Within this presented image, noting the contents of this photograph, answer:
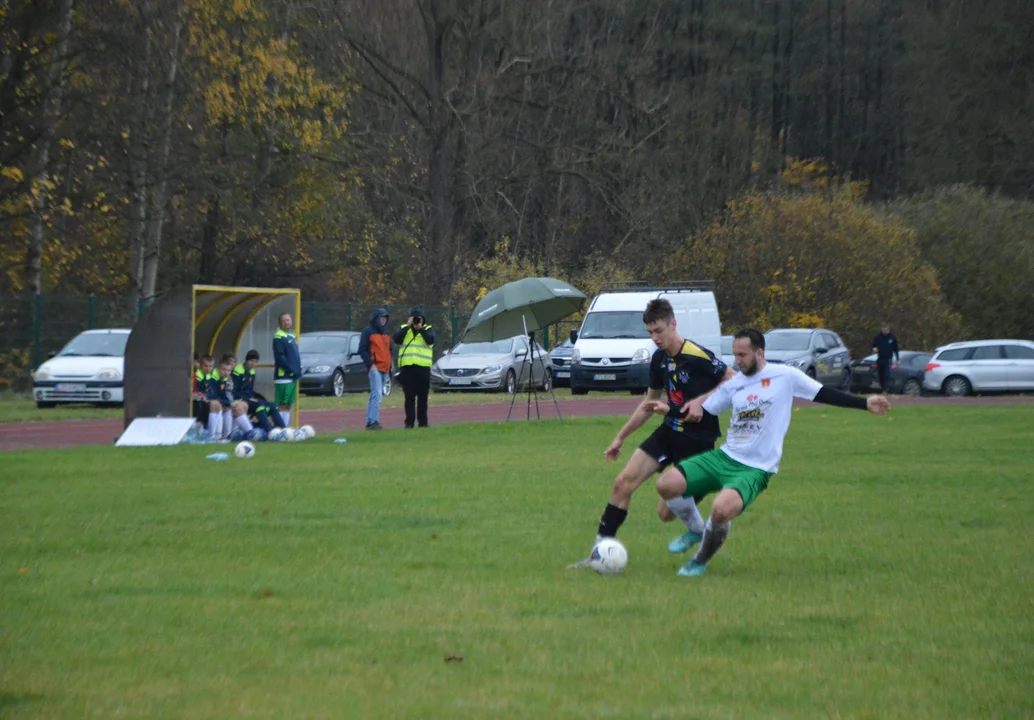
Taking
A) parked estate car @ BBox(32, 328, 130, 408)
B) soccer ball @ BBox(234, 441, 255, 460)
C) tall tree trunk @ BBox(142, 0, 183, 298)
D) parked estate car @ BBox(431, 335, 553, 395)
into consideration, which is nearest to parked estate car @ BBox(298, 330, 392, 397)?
parked estate car @ BBox(431, 335, 553, 395)

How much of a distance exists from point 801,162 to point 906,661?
5949 centimetres

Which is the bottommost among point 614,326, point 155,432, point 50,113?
point 155,432

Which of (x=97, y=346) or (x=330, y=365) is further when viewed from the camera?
(x=330, y=365)

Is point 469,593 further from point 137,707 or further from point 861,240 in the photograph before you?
point 861,240

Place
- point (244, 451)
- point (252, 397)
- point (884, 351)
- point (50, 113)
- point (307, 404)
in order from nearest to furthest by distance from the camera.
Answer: point (244, 451)
point (252, 397)
point (50, 113)
point (307, 404)
point (884, 351)

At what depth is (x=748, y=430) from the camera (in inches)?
386

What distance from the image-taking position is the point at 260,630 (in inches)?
307

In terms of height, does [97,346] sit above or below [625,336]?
below

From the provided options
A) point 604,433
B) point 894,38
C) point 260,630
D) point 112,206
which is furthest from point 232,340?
point 894,38

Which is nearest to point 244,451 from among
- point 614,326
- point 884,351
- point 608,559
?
point 608,559

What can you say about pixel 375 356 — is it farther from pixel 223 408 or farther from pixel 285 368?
pixel 223 408

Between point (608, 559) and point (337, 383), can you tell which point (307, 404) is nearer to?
point (337, 383)

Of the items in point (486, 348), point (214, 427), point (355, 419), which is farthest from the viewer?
point (486, 348)

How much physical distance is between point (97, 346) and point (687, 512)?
2282 centimetres
